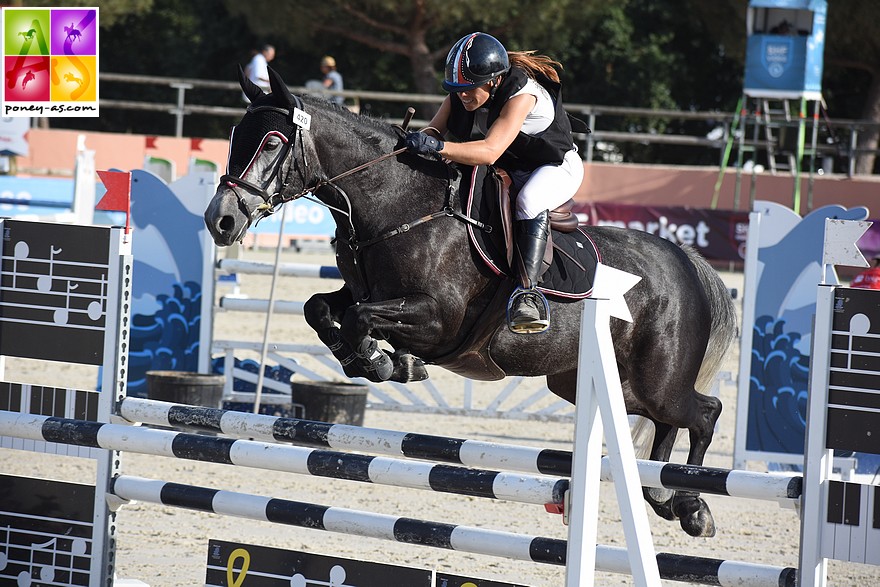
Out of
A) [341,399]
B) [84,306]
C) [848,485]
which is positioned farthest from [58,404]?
[341,399]

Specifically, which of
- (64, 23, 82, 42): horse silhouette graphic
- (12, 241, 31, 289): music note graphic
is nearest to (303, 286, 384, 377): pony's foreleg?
(12, 241, 31, 289): music note graphic

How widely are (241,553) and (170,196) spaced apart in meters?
4.29

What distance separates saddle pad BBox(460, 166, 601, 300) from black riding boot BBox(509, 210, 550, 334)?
0.10 metres

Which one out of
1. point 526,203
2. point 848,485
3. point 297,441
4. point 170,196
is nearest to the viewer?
point 848,485

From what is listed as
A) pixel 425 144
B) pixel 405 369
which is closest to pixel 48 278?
pixel 405 369

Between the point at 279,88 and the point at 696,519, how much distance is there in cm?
226

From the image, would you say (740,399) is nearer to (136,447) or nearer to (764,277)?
(764,277)

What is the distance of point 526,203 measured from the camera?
411 cm

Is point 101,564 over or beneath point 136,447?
beneath

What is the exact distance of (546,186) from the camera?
13.7 feet

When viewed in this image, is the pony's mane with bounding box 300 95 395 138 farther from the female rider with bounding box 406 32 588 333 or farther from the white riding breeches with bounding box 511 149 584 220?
the white riding breeches with bounding box 511 149 584 220

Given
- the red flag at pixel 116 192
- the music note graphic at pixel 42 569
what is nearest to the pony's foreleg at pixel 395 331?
the red flag at pixel 116 192

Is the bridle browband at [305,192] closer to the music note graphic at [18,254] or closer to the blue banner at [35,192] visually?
the music note graphic at [18,254]

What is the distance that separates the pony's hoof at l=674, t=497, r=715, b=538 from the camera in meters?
4.27
